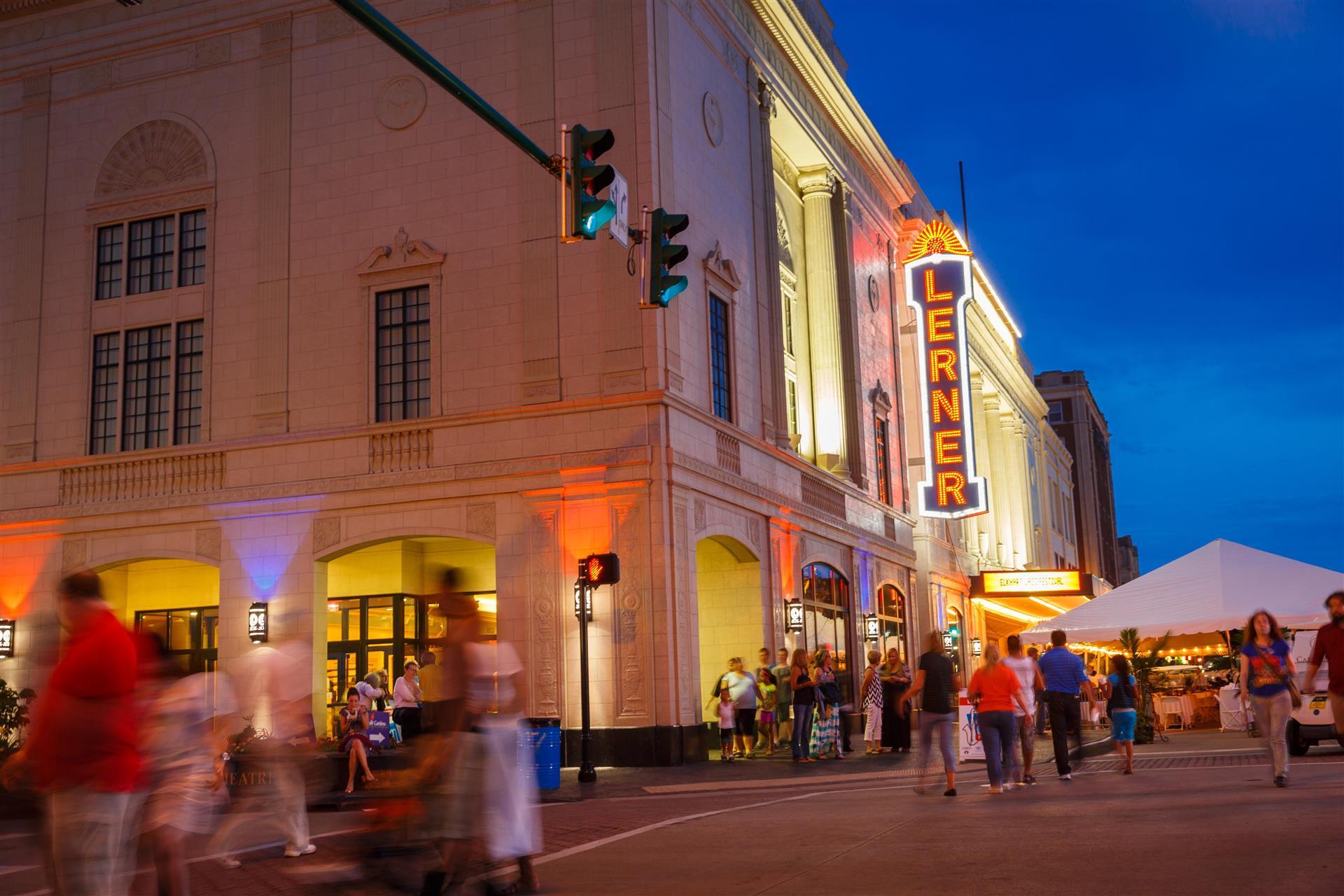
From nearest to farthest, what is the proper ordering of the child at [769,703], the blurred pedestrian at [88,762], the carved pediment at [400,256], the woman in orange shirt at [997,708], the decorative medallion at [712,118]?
1. the blurred pedestrian at [88,762]
2. the woman in orange shirt at [997,708]
3. the carved pediment at [400,256]
4. the child at [769,703]
5. the decorative medallion at [712,118]

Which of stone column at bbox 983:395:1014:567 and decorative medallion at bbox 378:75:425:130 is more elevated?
decorative medallion at bbox 378:75:425:130

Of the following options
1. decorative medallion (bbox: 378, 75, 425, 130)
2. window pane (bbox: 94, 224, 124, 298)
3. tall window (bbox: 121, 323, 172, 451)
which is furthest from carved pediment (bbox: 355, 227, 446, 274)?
window pane (bbox: 94, 224, 124, 298)

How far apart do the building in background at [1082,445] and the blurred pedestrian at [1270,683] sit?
8284 cm

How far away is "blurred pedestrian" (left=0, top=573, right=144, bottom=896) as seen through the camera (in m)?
6.91

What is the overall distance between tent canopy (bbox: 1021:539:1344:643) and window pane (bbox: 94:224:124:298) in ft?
65.8

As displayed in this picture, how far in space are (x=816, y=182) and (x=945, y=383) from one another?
8.48 m

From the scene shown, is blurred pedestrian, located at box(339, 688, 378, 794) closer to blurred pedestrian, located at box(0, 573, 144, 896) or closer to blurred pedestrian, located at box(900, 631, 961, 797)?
blurred pedestrian, located at box(900, 631, 961, 797)

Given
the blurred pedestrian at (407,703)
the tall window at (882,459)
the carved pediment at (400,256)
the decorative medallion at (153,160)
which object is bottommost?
the blurred pedestrian at (407,703)

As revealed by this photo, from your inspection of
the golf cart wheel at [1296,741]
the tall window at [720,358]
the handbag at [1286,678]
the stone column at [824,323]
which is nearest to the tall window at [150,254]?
the tall window at [720,358]

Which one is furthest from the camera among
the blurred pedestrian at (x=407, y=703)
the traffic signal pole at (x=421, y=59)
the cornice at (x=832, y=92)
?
the cornice at (x=832, y=92)

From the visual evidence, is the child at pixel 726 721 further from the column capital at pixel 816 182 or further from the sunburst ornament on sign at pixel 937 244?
the sunburst ornament on sign at pixel 937 244

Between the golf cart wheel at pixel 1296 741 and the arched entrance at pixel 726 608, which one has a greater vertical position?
the arched entrance at pixel 726 608

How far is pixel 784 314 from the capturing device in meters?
35.6

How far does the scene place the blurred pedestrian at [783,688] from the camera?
2688 cm
